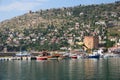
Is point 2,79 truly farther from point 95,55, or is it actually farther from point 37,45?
point 37,45

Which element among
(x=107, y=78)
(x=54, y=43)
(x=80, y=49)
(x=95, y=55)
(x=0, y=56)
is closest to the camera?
(x=107, y=78)

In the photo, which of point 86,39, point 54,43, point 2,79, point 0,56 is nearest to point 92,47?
point 86,39

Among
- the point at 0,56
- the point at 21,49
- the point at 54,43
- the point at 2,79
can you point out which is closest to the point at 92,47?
the point at 54,43

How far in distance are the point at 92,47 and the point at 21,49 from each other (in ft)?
90.8

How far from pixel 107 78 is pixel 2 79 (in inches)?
508

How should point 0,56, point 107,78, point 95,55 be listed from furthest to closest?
point 0,56 < point 95,55 < point 107,78

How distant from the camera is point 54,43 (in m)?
190

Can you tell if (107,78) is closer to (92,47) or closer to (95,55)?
(95,55)

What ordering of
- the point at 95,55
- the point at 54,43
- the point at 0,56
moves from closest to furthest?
the point at 95,55
the point at 0,56
the point at 54,43

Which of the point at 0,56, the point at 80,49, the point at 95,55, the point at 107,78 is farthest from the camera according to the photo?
the point at 80,49

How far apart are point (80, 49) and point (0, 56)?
3137 cm

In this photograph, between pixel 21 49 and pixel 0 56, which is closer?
pixel 0 56

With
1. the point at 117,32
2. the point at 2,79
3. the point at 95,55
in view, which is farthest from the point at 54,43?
the point at 2,79

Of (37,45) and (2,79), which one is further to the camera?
(37,45)
